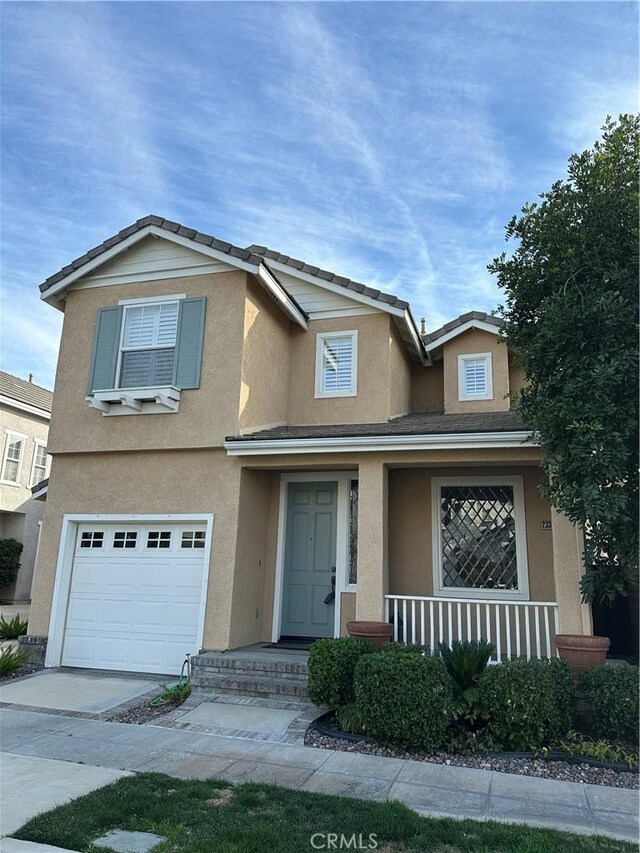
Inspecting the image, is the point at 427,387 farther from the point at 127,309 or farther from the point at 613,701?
the point at 613,701

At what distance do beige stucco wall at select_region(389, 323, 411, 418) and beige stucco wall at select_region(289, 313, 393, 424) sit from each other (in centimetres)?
17

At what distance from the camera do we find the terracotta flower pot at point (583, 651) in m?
6.82

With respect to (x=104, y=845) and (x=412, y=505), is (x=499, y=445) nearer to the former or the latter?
(x=412, y=505)

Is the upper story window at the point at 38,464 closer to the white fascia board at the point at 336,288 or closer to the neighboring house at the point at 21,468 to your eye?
the neighboring house at the point at 21,468

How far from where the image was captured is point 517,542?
9469 mm

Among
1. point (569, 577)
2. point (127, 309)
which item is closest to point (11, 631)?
point (127, 309)

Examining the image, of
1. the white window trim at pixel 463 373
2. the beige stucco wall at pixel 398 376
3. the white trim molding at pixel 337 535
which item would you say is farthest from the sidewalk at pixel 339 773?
the white window trim at pixel 463 373

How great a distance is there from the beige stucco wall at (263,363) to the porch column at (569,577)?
5122mm

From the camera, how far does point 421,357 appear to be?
1248 cm

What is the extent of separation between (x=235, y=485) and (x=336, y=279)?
4579 mm

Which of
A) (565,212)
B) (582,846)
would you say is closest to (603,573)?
(582,846)

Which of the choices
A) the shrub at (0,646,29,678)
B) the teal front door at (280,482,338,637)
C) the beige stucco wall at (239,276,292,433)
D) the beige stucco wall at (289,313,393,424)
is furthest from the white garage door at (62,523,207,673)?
the beige stucco wall at (289,313,393,424)

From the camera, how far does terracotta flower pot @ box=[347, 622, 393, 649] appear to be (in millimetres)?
7703

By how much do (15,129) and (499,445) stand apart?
363 inches
